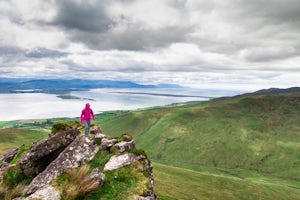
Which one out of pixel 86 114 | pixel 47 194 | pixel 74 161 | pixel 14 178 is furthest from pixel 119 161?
pixel 14 178

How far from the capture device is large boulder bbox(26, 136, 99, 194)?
24.6 metres

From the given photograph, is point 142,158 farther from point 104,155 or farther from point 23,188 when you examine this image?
point 23,188

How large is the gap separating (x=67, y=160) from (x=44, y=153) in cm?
423

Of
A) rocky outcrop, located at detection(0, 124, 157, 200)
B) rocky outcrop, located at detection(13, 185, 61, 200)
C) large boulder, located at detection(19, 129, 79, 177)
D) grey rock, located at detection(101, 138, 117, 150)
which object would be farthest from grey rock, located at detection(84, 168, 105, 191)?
large boulder, located at detection(19, 129, 79, 177)

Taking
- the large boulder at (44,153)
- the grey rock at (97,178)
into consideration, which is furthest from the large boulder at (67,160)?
the grey rock at (97,178)

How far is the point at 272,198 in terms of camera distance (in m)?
141

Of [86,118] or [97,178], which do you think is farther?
[86,118]

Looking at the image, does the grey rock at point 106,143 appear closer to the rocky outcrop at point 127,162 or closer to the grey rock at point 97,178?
the rocky outcrop at point 127,162

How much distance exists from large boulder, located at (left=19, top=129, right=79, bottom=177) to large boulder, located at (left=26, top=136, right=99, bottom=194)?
2250 millimetres

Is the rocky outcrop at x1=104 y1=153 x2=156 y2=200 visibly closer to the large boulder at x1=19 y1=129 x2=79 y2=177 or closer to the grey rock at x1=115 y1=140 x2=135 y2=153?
the grey rock at x1=115 y1=140 x2=135 y2=153

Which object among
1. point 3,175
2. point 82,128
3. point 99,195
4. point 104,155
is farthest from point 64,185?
point 82,128

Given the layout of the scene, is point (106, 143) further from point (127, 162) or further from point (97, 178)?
point (97, 178)

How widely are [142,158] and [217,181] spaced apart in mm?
136442

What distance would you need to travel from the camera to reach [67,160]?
2642 centimetres
